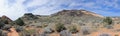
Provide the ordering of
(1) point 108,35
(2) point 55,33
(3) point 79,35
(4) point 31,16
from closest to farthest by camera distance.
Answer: (1) point 108,35, (3) point 79,35, (2) point 55,33, (4) point 31,16

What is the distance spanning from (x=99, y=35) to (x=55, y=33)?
21.8 feet

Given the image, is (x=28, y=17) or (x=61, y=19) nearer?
(x=61, y=19)

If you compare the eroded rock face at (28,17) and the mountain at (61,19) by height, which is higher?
the eroded rock face at (28,17)

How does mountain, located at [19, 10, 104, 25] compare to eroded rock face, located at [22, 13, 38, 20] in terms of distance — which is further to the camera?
eroded rock face, located at [22, 13, 38, 20]

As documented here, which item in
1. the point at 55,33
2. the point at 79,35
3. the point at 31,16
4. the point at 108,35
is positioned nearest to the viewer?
the point at 108,35

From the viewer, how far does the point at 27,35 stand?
114 ft

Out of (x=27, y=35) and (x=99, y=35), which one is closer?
(x=99, y=35)

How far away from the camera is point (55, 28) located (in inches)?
1495

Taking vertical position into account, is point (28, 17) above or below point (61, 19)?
above

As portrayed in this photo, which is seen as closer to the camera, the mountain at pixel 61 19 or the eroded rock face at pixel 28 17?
the mountain at pixel 61 19

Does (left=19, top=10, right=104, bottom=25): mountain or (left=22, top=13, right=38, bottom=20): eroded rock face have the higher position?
(left=22, top=13, right=38, bottom=20): eroded rock face

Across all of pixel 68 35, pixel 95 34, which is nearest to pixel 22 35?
pixel 68 35

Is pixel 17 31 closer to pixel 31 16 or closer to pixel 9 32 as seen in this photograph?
pixel 9 32

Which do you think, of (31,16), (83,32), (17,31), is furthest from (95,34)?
(31,16)
